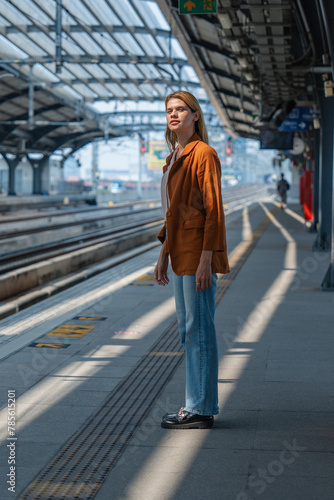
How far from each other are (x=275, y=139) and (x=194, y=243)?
22052mm

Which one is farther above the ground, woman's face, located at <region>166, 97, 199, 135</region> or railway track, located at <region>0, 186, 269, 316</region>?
woman's face, located at <region>166, 97, 199, 135</region>

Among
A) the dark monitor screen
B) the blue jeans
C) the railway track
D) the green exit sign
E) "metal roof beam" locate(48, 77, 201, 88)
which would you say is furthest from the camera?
"metal roof beam" locate(48, 77, 201, 88)

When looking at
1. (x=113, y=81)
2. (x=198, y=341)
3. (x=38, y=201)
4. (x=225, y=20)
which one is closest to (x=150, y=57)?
(x=113, y=81)

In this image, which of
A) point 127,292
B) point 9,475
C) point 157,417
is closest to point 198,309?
point 157,417

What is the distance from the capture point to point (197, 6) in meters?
10.7

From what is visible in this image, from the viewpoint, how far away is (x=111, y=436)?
4.20 metres

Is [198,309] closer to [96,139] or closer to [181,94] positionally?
[181,94]

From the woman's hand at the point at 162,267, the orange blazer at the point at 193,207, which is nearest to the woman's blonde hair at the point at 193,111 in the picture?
the orange blazer at the point at 193,207

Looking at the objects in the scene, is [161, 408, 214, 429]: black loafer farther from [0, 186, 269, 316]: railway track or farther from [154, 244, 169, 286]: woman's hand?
[0, 186, 269, 316]: railway track

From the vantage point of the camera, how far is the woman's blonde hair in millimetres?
4273

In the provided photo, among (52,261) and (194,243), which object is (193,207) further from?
(52,261)

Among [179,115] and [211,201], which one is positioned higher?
[179,115]

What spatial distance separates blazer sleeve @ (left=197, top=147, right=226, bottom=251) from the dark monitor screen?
70.9 ft

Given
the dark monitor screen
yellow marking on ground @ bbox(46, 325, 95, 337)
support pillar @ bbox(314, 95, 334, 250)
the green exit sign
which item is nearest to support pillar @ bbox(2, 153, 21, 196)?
the dark monitor screen
